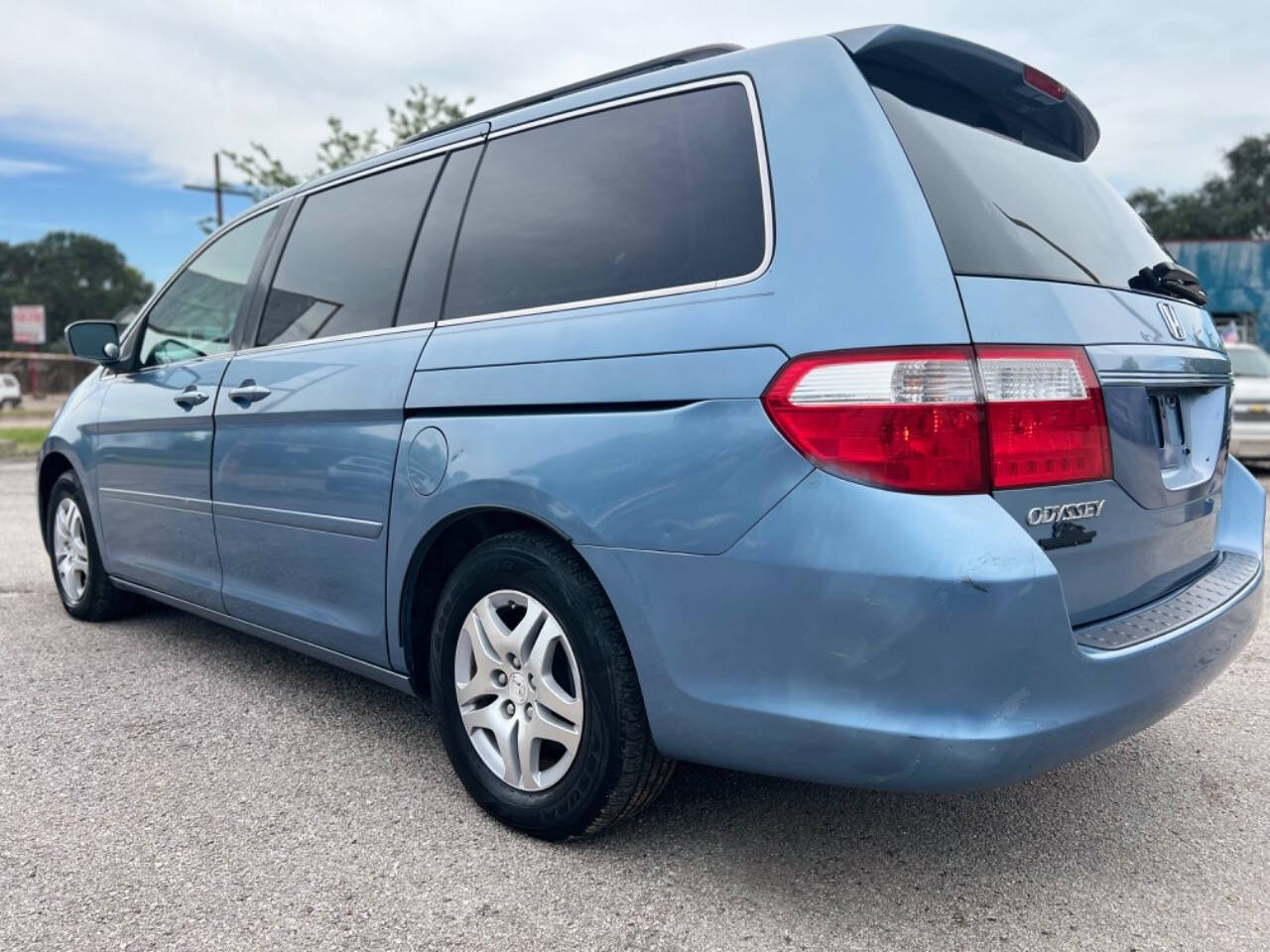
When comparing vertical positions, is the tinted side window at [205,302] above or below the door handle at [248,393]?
above

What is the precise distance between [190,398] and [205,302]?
49 cm

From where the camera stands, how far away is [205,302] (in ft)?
13.0

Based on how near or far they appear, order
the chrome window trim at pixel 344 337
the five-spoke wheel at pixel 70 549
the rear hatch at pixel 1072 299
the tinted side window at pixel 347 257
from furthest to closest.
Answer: the five-spoke wheel at pixel 70 549, the tinted side window at pixel 347 257, the chrome window trim at pixel 344 337, the rear hatch at pixel 1072 299

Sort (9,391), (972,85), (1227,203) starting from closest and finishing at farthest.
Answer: (972,85)
(9,391)
(1227,203)

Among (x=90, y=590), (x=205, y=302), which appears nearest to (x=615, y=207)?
(x=205, y=302)

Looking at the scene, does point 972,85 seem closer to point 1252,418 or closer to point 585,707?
point 585,707

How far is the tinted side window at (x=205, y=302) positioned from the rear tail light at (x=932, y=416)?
254cm

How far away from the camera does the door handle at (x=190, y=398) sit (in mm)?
3623

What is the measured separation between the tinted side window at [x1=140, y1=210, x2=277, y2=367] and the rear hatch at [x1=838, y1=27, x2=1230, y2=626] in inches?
98.2

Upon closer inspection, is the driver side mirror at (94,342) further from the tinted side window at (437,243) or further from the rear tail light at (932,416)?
the rear tail light at (932,416)

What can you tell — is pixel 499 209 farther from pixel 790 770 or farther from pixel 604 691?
pixel 790 770

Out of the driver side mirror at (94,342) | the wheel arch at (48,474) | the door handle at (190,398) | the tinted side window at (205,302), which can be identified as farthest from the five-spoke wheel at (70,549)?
the door handle at (190,398)

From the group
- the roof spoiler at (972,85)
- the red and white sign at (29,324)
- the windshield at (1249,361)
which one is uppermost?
the red and white sign at (29,324)

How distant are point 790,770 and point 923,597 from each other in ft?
1.59
